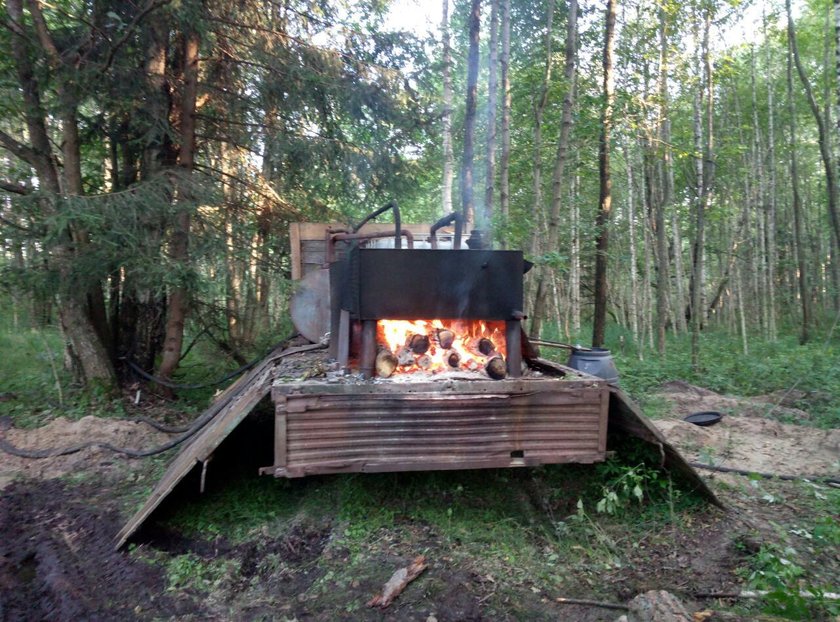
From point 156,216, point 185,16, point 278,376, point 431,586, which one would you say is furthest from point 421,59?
point 431,586

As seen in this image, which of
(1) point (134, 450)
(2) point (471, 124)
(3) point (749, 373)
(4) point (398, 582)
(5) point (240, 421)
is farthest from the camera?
(3) point (749, 373)

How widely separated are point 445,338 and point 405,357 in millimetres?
334

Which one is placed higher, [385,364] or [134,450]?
[385,364]

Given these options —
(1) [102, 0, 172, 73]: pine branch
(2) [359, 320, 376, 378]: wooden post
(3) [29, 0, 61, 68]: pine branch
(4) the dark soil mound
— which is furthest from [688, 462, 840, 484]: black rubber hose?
(3) [29, 0, 61, 68]: pine branch

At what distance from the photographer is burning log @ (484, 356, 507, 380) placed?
146 inches

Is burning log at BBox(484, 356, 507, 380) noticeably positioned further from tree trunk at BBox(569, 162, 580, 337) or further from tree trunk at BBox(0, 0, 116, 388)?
tree trunk at BBox(569, 162, 580, 337)

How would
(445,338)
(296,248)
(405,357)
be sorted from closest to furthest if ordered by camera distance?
(405,357), (445,338), (296,248)

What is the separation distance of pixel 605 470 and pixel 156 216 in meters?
5.17

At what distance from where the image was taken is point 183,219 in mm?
6398

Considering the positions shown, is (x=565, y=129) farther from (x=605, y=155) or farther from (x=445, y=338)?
(x=445, y=338)

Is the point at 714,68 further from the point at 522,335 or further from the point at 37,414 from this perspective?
the point at 37,414

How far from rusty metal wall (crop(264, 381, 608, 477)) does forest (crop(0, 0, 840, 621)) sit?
1.56 feet

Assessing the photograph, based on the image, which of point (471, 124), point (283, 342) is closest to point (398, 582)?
point (283, 342)

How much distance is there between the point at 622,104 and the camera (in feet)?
29.2
